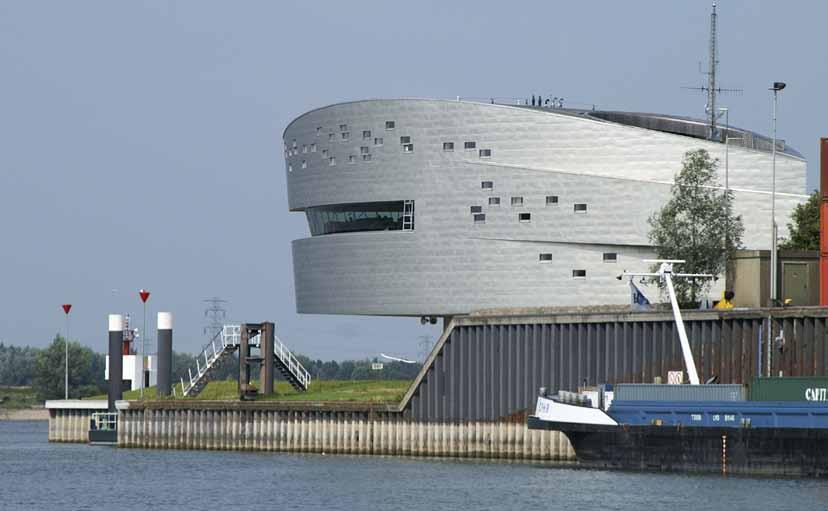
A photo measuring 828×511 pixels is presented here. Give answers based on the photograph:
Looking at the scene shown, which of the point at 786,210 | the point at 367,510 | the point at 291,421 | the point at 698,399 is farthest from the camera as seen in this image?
the point at 786,210

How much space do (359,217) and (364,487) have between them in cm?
5476

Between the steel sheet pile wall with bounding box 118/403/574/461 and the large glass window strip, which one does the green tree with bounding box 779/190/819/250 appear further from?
the steel sheet pile wall with bounding box 118/403/574/461

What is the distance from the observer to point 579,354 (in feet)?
A: 249

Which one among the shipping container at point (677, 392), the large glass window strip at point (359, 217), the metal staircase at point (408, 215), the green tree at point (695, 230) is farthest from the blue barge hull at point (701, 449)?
the large glass window strip at point (359, 217)

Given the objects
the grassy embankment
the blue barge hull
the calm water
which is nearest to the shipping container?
the blue barge hull

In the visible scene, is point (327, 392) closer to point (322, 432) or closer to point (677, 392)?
point (322, 432)

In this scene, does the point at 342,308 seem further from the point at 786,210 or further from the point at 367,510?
the point at 367,510

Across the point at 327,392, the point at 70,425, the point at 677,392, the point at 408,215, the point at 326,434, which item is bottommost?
the point at 70,425

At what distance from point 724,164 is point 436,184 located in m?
17.9

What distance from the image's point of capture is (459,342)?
81.8m

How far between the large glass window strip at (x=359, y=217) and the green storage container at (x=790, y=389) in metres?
53.7

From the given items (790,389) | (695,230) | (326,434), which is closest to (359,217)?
(695,230)

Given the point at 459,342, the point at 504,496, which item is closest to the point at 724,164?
the point at 459,342

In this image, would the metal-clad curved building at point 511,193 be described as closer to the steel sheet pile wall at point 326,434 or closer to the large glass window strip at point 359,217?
the large glass window strip at point 359,217
